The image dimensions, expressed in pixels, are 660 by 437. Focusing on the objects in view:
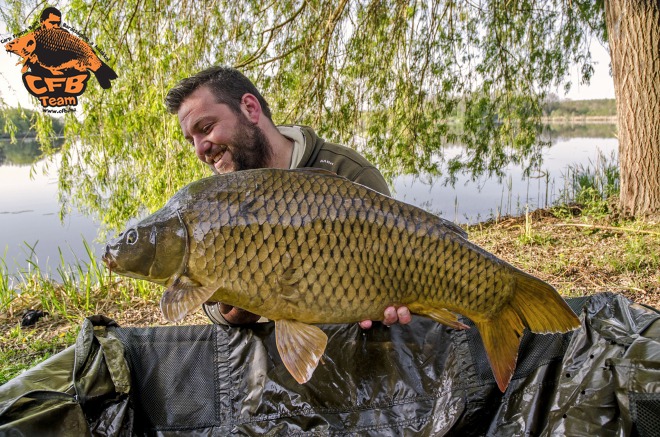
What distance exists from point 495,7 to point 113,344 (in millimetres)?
3768

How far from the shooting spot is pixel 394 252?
41.2 inches

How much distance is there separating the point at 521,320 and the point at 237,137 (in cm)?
99

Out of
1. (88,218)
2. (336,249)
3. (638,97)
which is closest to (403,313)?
(336,249)

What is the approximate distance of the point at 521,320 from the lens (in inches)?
44.0

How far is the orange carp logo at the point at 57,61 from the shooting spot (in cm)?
295

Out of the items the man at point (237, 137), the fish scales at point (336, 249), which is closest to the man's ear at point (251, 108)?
the man at point (237, 137)

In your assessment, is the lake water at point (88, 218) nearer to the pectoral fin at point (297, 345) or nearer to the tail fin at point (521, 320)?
the tail fin at point (521, 320)

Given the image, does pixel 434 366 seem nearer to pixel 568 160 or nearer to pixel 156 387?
pixel 156 387

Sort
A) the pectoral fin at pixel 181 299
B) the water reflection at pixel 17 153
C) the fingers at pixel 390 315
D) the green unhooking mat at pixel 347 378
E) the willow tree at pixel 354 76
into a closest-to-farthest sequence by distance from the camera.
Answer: the pectoral fin at pixel 181 299 < the fingers at pixel 390 315 < the green unhooking mat at pixel 347 378 < the willow tree at pixel 354 76 < the water reflection at pixel 17 153

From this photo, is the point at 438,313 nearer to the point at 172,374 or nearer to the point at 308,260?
the point at 308,260

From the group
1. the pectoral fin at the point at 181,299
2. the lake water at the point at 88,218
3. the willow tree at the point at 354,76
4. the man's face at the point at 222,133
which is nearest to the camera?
the pectoral fin at the point at 181,299

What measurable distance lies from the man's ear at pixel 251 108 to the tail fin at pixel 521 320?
0.98 meters

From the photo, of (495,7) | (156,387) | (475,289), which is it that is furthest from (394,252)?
(495,7)

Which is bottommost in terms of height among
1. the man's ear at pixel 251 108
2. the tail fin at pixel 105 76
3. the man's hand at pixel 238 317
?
the man's hand at pixel 238 317
